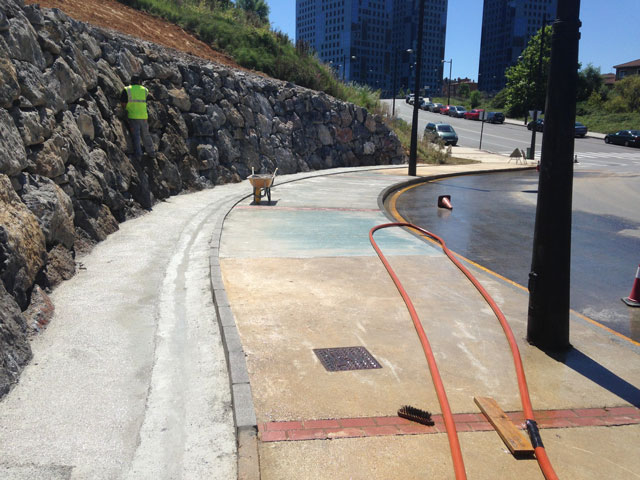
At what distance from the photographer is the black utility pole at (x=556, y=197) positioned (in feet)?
18.3

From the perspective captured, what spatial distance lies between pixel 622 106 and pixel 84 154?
75.9 metres

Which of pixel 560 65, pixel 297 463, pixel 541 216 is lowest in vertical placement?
pixel 297 463

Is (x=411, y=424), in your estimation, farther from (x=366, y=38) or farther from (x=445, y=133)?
(x=366, y=38)

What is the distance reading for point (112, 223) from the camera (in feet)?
33.1

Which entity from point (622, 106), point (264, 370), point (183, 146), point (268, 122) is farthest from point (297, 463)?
point (622, 106)

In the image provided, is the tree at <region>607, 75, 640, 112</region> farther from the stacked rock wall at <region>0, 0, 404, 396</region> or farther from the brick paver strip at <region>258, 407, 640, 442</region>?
the brick paver strip at <region>258, 407, 640, 442</region>

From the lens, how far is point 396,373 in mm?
5219

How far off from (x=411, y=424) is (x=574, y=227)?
1044cm

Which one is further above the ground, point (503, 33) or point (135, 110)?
point (503, 33)

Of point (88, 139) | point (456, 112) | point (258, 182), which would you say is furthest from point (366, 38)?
point (88, 139)

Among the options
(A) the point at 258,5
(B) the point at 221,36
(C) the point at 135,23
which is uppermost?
(A) the point at 258,5

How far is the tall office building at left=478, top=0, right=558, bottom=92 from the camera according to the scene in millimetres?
151700

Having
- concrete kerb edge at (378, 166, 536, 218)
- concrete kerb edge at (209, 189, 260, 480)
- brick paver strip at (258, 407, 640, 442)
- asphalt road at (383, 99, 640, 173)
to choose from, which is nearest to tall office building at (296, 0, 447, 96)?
asphalt road at (383, 99, 640, 173)

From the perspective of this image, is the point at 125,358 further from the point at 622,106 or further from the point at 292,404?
the point at 622,106
